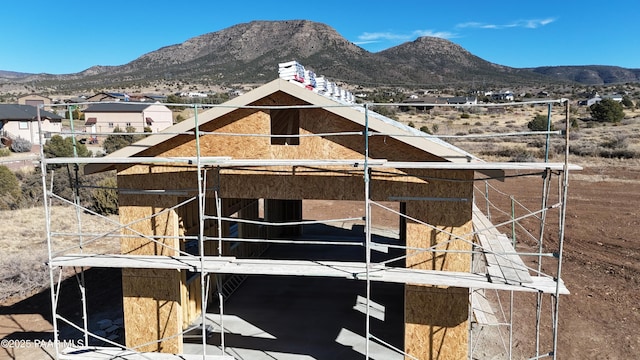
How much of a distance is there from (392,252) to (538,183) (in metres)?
18.2

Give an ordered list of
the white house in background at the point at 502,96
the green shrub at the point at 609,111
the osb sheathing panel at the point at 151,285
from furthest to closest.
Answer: the white house in background at the point at 502,96
the green shrub at the point at 609,111
the osb sheathing panel at the point at 151,285

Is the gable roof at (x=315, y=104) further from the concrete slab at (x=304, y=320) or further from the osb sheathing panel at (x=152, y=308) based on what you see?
the concrete slab at (x=304, y=320)

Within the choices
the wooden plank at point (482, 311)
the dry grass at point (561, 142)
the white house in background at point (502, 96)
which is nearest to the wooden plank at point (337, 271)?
the wooden plank at point (482, 311)

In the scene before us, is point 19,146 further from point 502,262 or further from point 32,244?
point 502,262

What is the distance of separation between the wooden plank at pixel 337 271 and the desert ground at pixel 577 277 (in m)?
3.70

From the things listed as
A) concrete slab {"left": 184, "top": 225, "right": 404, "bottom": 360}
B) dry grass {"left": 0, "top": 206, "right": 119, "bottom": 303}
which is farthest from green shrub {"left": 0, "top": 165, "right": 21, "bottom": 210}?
concrete slab {"left": 184, "top": 225, "right": 404, "bottom": 360}

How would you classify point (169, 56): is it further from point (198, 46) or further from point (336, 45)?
point (336, 45)

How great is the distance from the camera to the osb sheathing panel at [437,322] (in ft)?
28.2

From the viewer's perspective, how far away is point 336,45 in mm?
126188

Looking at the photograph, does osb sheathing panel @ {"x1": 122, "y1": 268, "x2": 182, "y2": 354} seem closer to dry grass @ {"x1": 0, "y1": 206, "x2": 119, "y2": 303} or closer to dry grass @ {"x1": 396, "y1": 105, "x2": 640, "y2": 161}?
dry grass @ {"x1": 0, "y1": 206, "x2": 119, "y2": 303}

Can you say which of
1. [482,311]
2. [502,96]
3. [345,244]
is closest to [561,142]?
[482,311]

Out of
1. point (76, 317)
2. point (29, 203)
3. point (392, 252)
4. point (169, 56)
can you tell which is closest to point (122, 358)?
point (76, 317)

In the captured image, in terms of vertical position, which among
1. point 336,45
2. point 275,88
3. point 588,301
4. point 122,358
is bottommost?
point 588,301

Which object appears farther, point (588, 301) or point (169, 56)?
point (169, 56)
